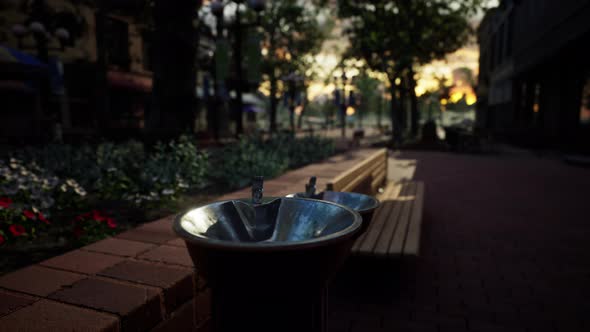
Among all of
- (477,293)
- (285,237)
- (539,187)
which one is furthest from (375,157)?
(539,187)

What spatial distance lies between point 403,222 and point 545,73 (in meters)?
18.5

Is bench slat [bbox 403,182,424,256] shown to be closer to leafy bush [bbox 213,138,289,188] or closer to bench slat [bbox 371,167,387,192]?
bench slat [bbox 371,167,387,192]

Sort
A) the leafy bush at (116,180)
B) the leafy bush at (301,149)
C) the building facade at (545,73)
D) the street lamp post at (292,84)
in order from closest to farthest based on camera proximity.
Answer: the leafy bush at (116,180) → the leafy bush at (301,149) → the building facade at (545,73) → the street lamp post at (292,84)

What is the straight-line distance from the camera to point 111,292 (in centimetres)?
158

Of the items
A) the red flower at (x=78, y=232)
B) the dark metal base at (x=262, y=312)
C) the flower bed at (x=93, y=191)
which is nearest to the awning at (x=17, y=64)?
the flower bed at (x=93, y=191)

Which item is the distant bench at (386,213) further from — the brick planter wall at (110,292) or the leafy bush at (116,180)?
the leafy bush at (116,180)

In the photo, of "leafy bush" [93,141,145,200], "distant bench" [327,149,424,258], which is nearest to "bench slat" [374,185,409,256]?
"distant bench" [327,149,424,258]

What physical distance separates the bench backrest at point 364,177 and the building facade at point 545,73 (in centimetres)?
922

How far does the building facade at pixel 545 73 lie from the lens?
42.9 feet

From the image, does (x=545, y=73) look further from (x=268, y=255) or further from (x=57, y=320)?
(x=57, y=320)

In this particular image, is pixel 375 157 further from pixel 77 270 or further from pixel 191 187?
pixel 77 270

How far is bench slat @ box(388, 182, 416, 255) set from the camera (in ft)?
10.0

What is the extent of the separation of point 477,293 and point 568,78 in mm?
16690

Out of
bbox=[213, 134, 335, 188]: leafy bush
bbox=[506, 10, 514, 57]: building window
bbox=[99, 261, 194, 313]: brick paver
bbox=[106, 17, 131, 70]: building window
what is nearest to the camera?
bbox=[99, 261, 194, 313]: brick paver
